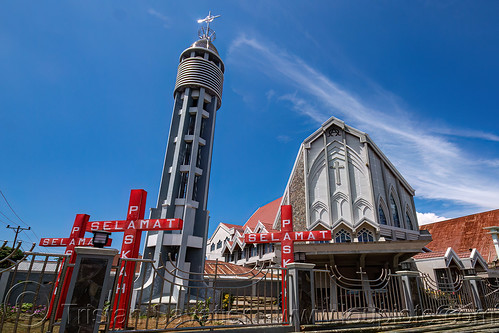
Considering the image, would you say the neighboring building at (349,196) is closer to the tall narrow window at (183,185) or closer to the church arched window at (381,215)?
the church arched window at (381,215)

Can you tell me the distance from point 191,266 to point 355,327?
42.6 ft

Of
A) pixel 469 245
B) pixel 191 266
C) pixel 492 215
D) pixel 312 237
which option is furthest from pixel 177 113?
pixel 492 215

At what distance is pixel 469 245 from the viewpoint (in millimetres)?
34812

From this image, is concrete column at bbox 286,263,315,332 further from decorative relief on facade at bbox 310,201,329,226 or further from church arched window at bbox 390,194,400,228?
church arched window at bbox 390,194,400,228

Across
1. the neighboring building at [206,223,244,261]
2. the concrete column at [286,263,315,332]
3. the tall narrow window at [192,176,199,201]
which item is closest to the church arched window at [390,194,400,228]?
the tall narrow window at [192,176,199,201]

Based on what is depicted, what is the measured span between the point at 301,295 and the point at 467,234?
3998 centimetres

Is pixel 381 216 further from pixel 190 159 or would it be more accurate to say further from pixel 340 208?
pixel 190 159

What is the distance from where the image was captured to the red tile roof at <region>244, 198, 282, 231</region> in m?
36.4

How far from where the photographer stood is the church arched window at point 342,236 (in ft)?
65.7

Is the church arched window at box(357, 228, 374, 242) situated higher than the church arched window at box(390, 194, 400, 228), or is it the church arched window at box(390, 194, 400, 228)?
the church arched window at box(390, 194, 400, 228)

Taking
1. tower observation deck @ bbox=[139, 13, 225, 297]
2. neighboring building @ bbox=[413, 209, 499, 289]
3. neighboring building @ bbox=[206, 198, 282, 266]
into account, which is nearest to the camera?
tower observation deck @ bbox=[139, 13, 225, 297]

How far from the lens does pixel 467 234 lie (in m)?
36.2

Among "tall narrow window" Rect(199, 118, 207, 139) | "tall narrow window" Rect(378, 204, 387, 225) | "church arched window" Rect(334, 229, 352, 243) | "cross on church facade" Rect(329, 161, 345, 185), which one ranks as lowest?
"church arched window" Rect(334, 229, 352, 243)

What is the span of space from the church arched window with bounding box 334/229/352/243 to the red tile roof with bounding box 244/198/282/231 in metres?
15.2
